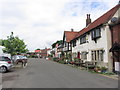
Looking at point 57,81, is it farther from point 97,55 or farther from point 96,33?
point 96,33

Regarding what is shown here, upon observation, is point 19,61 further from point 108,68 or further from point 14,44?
point 108,68

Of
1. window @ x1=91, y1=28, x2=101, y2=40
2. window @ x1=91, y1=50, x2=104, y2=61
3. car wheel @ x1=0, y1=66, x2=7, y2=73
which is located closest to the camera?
car wheel @ x1=0, y1=66, x2=7, y2=73

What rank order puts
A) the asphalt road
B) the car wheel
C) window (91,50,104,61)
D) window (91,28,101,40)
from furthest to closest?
window (91,28,101,40) → window (91,50,104,61) → the car wheel → the asphalt road

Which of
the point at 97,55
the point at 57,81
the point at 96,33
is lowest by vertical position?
the point at 57,81

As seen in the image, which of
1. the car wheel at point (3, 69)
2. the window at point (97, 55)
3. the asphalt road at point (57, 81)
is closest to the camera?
the asphalt road at point (57, 81)

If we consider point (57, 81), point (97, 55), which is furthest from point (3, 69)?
point (97, 55)

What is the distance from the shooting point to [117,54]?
557 inches

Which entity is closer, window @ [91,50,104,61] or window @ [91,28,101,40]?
window @ [91,50,104,61]

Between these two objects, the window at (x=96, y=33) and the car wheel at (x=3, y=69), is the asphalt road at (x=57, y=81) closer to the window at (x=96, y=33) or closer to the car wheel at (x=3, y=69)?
the car wheel at (x=3, y=69)

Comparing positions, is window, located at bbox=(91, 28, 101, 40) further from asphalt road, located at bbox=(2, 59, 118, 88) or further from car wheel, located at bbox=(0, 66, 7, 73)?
car wheel, located at bbox=(0, 66, 7, 73)

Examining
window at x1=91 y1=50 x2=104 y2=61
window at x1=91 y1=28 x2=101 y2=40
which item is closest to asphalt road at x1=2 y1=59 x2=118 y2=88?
window at x1=91 y1=50 x2=104 y2=61

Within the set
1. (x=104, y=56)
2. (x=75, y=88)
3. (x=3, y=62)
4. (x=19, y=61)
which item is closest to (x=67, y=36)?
(x=19, y=61)

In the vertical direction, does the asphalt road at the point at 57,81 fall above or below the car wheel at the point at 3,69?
below

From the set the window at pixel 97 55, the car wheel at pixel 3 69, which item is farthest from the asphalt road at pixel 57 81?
the window at pixel 97 55
